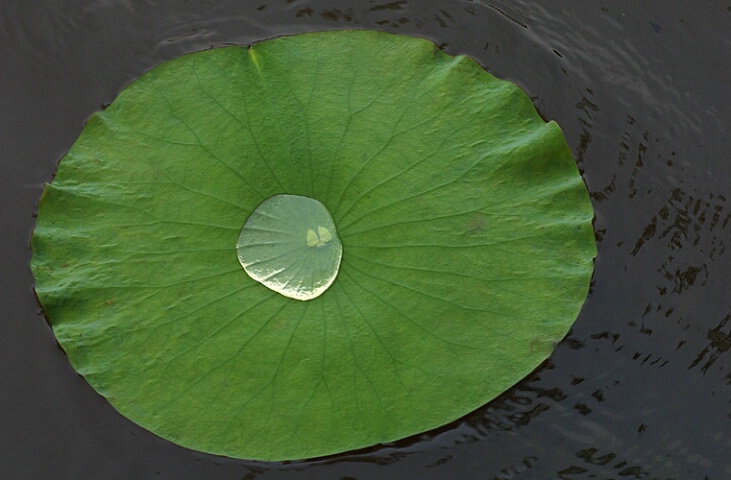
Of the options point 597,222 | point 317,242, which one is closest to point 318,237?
point 317,242

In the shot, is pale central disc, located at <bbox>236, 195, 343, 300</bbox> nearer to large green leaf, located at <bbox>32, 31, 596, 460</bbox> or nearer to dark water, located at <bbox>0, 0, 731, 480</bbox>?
large green leaf, located at <bbox>32, 31, 596, 460</bbox>

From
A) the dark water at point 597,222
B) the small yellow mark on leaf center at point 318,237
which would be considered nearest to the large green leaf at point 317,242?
the small yellow mark on leaf center at point 318,237

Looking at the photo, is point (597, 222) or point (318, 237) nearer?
point (318, 237)

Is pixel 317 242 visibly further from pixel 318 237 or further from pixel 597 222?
pixel 597 222

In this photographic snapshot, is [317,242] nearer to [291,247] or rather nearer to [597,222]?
[291,247]

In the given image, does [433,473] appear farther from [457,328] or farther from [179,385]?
[179,385]

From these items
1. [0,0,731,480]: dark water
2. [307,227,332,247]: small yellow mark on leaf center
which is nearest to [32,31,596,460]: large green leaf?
[307,227,332,247]: small yellow mark on leaf center

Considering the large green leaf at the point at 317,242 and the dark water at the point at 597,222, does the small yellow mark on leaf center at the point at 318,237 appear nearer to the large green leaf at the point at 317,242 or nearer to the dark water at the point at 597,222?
the large green leaf at the point at 317,242
